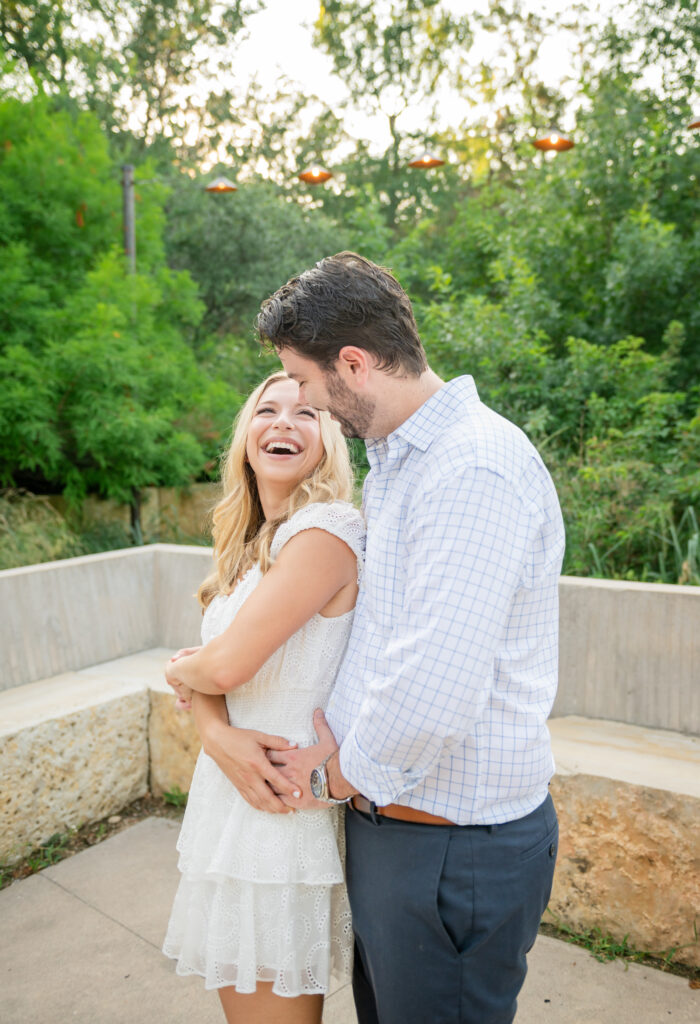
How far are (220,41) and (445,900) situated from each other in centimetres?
1870

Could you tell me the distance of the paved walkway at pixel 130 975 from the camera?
2.32 meters

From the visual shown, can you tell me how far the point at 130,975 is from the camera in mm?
2527

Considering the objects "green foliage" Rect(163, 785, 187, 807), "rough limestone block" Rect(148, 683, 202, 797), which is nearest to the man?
"rough limestone block" Rect(148, 683, 202, 797)

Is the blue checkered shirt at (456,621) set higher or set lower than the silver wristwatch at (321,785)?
higher

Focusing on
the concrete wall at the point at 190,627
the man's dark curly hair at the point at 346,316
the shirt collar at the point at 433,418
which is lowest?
the concrete wall at the point at 190,627

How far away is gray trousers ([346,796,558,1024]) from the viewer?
1268 millimetres

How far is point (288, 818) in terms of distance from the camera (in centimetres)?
153

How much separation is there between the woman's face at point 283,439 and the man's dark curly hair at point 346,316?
46cm

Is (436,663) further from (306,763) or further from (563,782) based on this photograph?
(563,782)

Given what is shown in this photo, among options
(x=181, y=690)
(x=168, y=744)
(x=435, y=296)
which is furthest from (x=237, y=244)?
(x=181, y=690)

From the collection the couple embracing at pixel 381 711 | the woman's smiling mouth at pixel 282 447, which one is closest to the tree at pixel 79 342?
the woman's smiling mouth at pixel 282 447

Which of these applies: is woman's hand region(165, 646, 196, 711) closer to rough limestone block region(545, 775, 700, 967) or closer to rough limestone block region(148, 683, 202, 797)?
rough limestone block region(545, 775, 700, 967)

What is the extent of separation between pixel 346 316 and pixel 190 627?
10.3ft

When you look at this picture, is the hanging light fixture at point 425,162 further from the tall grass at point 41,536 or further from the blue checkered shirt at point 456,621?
the blue checkered shirt at point 456,621
